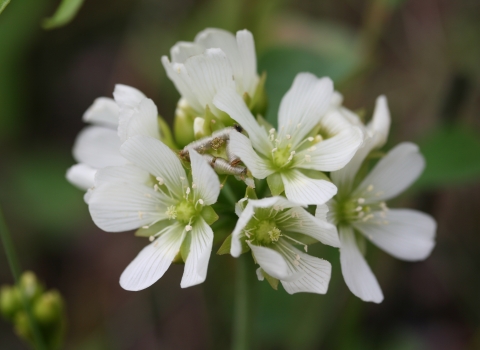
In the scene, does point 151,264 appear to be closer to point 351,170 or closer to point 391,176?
point 351,170

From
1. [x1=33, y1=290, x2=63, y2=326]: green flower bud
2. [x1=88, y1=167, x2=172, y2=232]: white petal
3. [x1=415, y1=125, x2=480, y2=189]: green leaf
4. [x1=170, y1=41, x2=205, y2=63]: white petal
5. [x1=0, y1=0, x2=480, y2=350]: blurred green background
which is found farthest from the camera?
[x1=0, y1=0, x2=480, y2=350]: blurred green background

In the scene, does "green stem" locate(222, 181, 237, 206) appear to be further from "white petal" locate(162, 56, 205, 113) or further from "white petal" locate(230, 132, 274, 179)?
"white petal" locate(162, 56, 205, 113)

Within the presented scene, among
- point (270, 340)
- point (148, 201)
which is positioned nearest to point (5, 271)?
point (270, 340)

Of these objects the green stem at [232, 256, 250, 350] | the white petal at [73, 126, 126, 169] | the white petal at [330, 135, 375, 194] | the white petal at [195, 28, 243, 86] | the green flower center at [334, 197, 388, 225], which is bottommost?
the green stem at [232, 256, 250, 350]

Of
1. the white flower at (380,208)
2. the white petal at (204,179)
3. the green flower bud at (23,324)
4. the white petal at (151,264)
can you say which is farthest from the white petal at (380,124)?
the green flower bud at (23,324)

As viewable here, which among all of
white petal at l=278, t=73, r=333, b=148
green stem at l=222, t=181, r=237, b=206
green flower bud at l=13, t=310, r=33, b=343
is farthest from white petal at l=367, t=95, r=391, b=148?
green flower bud at l=13, t=310, r=33, b=343

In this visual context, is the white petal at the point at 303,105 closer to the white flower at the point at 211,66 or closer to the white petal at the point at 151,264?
the white flower at the point at 211,66
